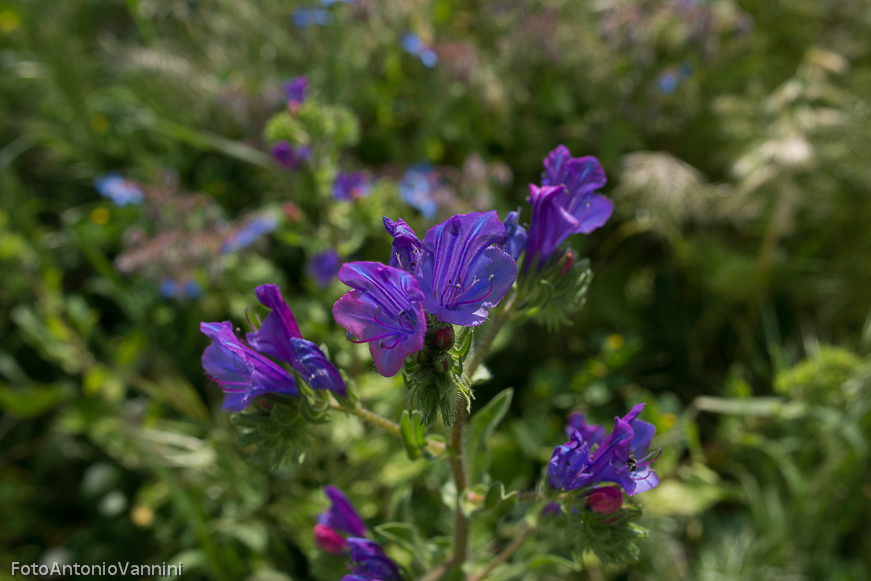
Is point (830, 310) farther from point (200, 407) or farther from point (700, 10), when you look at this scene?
point (200, 407)

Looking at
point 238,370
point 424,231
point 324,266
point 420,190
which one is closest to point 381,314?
point 238,370

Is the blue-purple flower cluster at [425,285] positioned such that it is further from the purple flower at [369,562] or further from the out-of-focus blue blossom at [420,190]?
the out-of-focus blue blossom at [420,190]

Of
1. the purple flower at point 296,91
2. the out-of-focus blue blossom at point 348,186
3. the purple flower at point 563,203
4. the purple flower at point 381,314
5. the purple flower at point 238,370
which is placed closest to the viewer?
the purple flower at point 381,314

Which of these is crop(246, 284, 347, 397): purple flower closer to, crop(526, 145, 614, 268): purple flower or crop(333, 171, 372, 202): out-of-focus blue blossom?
crop(526, 145, 614, 268): purple flower

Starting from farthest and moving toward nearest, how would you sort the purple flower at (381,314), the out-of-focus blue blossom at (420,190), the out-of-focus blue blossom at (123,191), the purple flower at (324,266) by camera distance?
the out-of-focus blue blossom at (123,191) < the out-of-focus blue blossom at (420,190) < the purple flower at (324,266) < the purple flower at (381,314)

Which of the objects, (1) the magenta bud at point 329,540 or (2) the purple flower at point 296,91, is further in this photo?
(2) the purple flower at point 296,91

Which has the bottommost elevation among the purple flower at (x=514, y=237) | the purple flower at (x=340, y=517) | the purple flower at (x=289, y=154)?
the purple flower at (x=340, y=517)

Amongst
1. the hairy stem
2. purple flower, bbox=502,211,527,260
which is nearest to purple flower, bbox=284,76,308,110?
purple flower, bbox=502,211,527,260

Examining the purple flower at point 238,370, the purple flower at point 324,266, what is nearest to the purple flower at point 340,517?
the purple flower at point 238,370
